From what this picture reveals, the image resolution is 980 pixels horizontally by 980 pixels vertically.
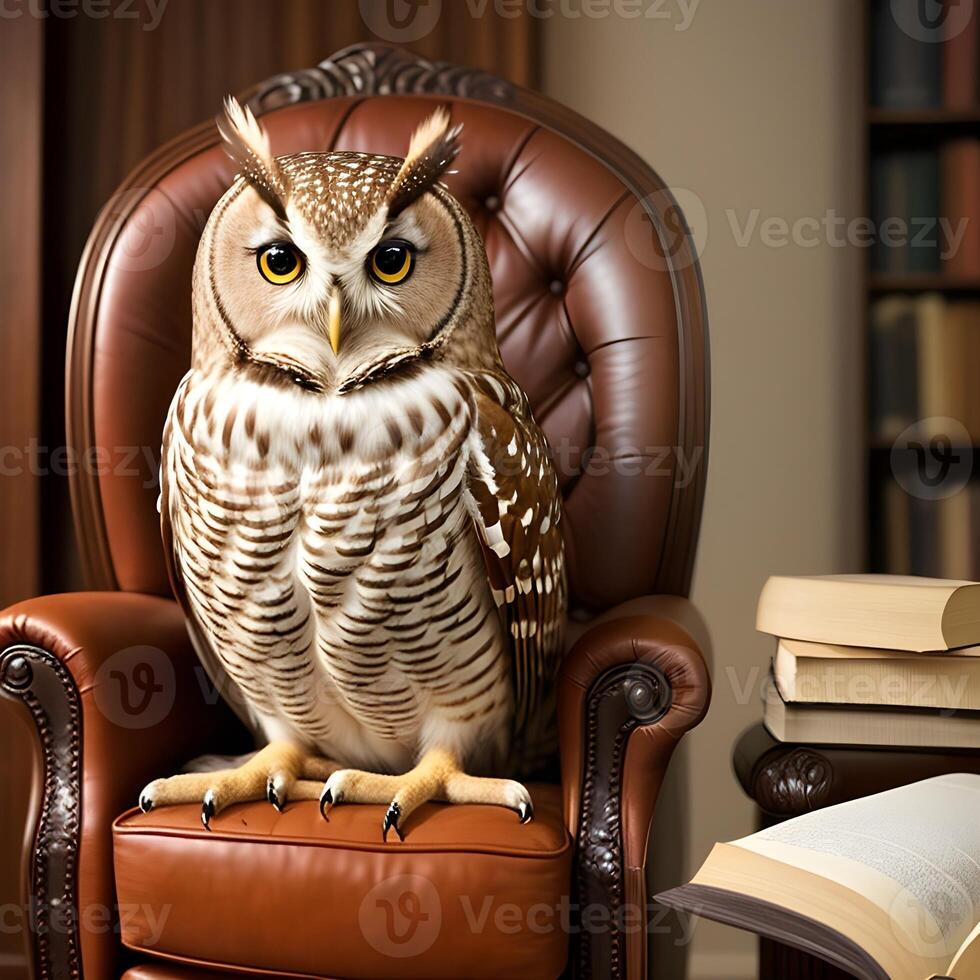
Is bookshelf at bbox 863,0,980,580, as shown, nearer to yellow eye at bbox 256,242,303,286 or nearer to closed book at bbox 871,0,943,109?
closed book at bbox 871,0,943,109

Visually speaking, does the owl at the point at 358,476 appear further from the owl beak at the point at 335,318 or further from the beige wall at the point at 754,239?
the beige wall at the point at 754,239

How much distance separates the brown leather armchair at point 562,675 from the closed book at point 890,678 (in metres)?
0.12

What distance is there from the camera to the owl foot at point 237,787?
3.07 ft

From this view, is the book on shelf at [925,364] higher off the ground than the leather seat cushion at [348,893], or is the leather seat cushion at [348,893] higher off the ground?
the book on shelf at [925,364]

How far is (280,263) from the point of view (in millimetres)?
886

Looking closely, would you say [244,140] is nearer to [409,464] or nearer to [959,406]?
[409,464]

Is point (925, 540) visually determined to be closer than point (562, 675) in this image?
No

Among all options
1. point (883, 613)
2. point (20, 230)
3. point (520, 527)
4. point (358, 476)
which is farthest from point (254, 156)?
point (20, 230)

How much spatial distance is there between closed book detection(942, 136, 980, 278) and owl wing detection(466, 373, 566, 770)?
3.03 feet

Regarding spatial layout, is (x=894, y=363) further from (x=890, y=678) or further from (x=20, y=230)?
(x=20, y=230)

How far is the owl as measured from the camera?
0.88m

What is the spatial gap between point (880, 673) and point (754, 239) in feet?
3.25

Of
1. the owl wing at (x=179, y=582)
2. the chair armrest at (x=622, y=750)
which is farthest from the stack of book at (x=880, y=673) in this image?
the owl wing at (x=179, y=582)

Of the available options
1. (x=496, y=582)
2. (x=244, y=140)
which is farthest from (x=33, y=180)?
(x=496, y=582)
